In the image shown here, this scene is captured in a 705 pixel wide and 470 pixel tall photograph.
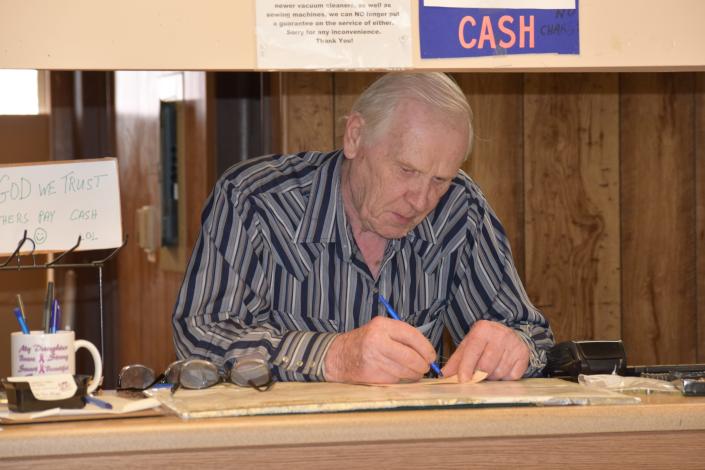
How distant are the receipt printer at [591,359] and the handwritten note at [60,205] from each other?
802mm

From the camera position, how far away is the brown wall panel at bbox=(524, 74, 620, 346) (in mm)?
3340

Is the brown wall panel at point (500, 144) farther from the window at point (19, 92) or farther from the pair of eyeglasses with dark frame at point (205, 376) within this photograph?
A: the window at point (19, 92)

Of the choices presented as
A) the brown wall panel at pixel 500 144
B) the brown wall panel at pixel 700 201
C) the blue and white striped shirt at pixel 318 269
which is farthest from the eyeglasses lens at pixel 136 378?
the brown wall panel at pixel 700 201

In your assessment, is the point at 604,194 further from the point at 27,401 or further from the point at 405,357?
the point at 27,401

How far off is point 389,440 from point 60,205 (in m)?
0.71

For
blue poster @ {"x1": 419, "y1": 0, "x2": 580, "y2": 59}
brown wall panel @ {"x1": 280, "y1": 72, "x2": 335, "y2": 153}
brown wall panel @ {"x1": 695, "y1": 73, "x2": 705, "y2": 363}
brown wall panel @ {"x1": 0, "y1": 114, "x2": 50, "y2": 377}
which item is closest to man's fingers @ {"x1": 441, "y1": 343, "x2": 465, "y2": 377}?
blue poster @ {"x1": 419, "y1": 0, "x2": 580, "y2": 59}

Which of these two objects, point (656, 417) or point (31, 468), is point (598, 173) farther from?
point (31, 468)

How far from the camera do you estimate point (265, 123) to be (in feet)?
11.3

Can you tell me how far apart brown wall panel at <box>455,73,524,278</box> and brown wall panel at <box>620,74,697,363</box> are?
353 mm

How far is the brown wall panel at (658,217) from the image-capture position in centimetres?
337

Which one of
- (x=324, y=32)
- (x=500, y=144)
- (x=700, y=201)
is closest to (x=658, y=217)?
(x=700, y=201)

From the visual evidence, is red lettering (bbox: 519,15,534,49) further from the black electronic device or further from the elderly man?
the black electronic device

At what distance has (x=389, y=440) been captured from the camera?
4.41 ft

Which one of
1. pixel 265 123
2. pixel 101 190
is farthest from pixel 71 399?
pixel 265 123
